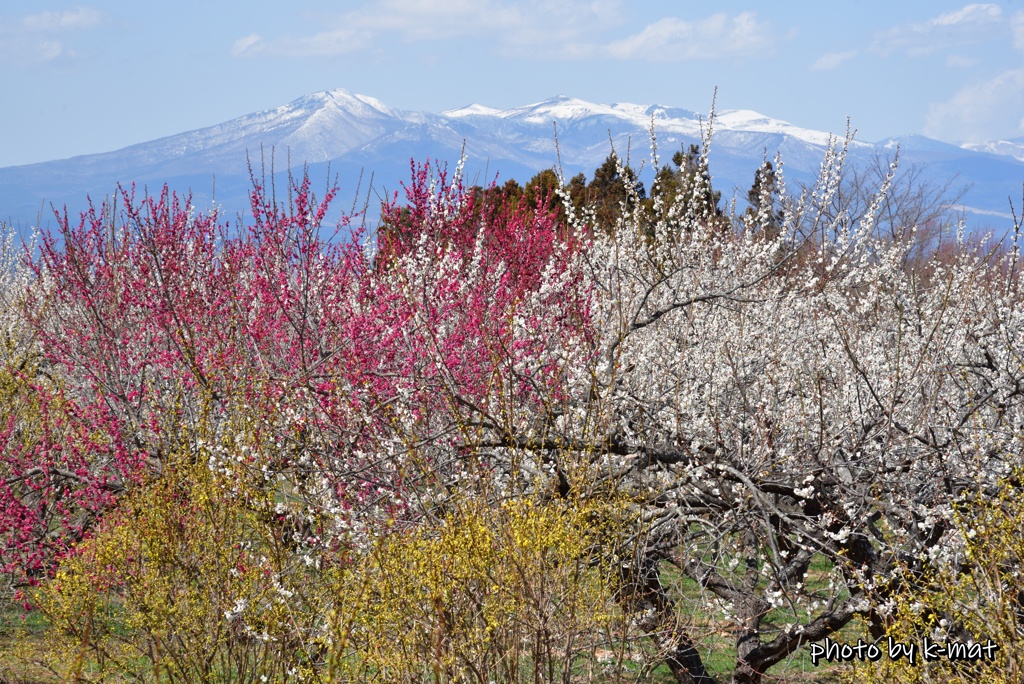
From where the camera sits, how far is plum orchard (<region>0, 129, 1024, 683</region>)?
3627mm

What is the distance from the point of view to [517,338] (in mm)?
Answer: 6688

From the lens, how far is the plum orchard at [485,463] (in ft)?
11.9

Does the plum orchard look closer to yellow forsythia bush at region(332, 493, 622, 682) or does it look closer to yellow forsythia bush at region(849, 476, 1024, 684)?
yellow forsythia bush at region(332, 493, 622, 682)

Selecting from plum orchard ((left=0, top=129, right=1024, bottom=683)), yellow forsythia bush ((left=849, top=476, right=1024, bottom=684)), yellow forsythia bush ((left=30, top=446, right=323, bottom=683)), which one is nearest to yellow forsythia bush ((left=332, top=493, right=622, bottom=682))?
plum orchard ((left=0, top=129, right=1024, bottom=683))

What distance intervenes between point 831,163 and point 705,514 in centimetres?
318

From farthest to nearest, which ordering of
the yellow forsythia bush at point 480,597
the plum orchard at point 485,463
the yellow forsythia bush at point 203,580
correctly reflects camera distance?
the yellow forsythia bush at point 203,580, the plum orchard at point 485,463, the yellow forsythia bush at point 480,597

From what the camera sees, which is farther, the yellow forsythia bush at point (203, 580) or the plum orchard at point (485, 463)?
the yellow forsythia bush at point (203, 580)

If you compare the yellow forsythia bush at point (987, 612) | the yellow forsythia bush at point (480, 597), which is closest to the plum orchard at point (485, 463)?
the yellow forsythia bush at point (480, 597)

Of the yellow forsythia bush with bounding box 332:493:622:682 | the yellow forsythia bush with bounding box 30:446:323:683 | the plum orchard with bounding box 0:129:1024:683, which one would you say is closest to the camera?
the yellow forsythia bush with bounding box 332:493:622:682

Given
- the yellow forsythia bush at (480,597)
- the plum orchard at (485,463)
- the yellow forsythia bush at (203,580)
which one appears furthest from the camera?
the yellow forsythia bush at (203,580)

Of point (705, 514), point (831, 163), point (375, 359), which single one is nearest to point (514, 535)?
point (705, 514)

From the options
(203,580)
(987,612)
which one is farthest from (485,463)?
(987,612)

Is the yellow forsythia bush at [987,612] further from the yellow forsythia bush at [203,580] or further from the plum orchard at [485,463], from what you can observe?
the yellow forsythia bush at [203,580]

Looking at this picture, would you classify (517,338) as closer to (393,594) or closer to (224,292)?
(393,594)
